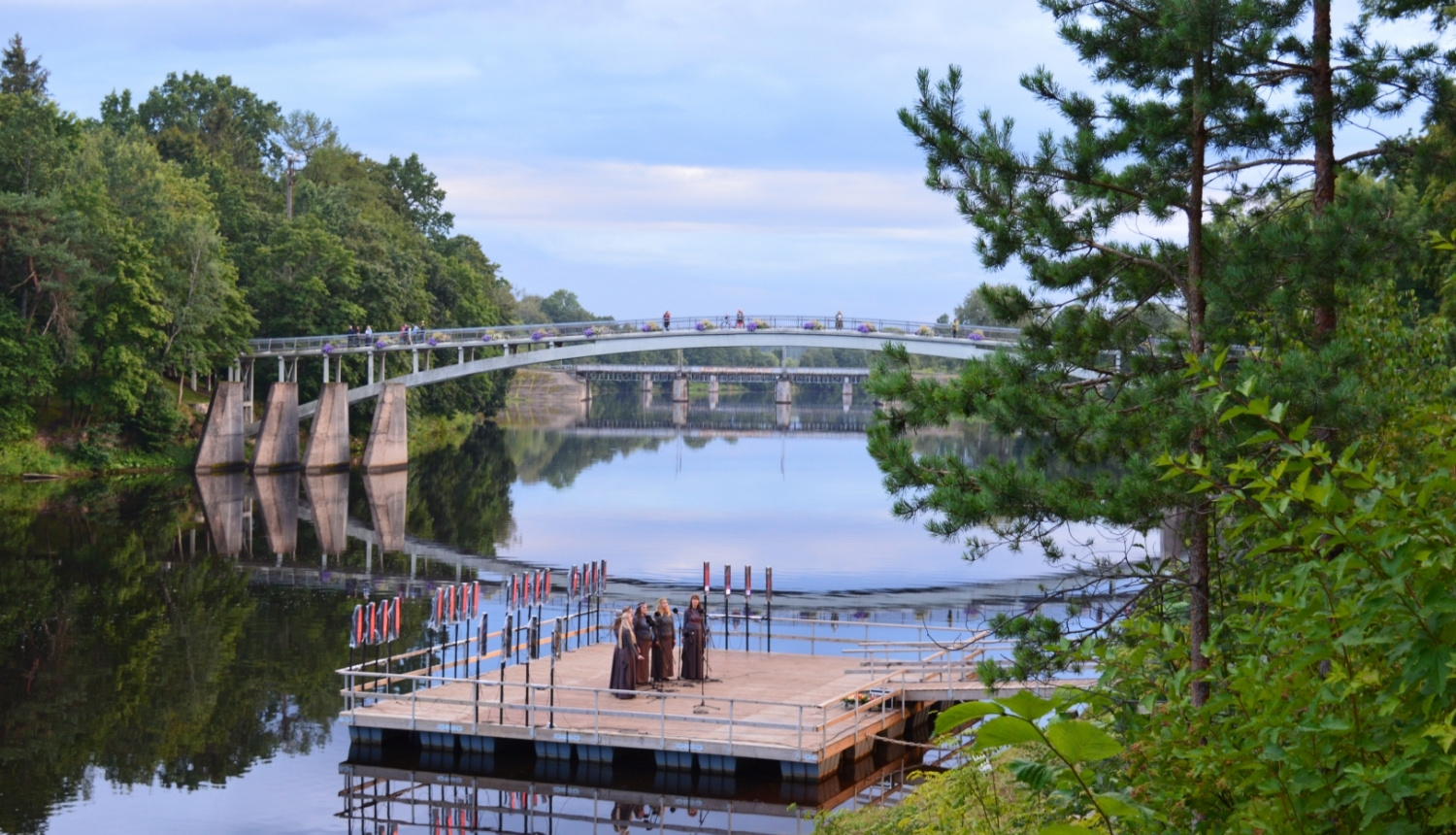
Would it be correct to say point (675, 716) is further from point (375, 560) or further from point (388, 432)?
point (388, 432)

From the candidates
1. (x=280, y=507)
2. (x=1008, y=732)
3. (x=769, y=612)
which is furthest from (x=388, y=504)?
(x=1008, y=732)

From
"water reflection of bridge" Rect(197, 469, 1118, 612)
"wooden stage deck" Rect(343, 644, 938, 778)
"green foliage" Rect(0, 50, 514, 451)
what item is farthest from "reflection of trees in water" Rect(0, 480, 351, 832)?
"green foliage" Rect(0, 50, 514, 451)

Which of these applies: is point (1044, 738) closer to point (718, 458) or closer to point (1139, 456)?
point (1139, 456)

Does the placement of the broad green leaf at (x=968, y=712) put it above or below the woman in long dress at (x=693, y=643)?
above

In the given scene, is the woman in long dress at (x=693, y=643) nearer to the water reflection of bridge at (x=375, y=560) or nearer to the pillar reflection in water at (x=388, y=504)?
the water reflection of bridge at (x=375, y=560)

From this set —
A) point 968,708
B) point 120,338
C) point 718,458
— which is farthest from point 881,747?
point 718,458

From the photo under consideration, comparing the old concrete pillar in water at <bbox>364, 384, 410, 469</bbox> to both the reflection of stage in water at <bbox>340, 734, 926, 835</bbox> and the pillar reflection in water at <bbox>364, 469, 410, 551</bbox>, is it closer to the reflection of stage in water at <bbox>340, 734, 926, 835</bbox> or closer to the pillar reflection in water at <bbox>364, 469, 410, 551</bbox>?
the pillar reflection in water at <bbox>364, 469, 410, 551</bbox>

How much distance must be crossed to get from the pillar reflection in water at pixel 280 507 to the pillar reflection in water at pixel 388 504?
97.0 inches

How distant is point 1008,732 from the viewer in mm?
3695

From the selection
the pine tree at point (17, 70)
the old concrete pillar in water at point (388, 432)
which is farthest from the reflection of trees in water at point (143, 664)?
the pine tree at point (17, 70)

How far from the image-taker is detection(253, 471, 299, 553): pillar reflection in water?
41.2m

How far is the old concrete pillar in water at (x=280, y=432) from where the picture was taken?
201 feet

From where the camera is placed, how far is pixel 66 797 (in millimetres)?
18375

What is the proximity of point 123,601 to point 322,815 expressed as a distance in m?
15.6
